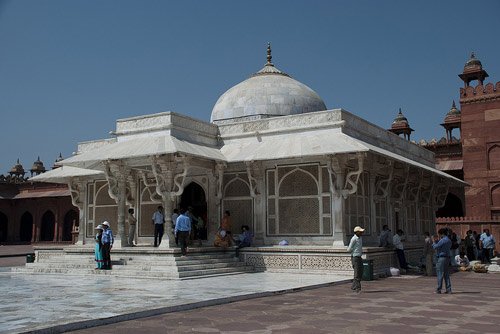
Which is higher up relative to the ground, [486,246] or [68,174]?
[68,174]

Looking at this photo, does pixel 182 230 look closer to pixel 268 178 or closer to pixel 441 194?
pixel 268 178

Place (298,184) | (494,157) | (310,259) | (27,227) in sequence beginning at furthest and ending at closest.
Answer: (27,227), (494,157), (298,184), (310,259)

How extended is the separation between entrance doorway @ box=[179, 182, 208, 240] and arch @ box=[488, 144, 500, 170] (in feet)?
58.7

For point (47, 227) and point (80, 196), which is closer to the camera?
point (80, 196)

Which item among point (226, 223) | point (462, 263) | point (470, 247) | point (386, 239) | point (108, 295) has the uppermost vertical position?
point (226, 223)

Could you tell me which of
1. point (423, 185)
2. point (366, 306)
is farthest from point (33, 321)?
point (423, 185)

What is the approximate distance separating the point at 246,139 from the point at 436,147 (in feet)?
64.1

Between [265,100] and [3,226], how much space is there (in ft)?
88.0

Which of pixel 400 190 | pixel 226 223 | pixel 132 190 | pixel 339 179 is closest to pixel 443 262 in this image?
pixel 339 179

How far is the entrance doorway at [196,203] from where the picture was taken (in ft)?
53.9

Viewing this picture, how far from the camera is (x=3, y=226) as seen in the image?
3800cm

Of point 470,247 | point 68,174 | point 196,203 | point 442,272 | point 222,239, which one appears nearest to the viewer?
point 442,272

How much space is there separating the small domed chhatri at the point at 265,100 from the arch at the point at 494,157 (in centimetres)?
1265

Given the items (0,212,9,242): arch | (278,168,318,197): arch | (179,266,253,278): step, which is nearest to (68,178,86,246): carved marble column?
(179,266,253,278): step
